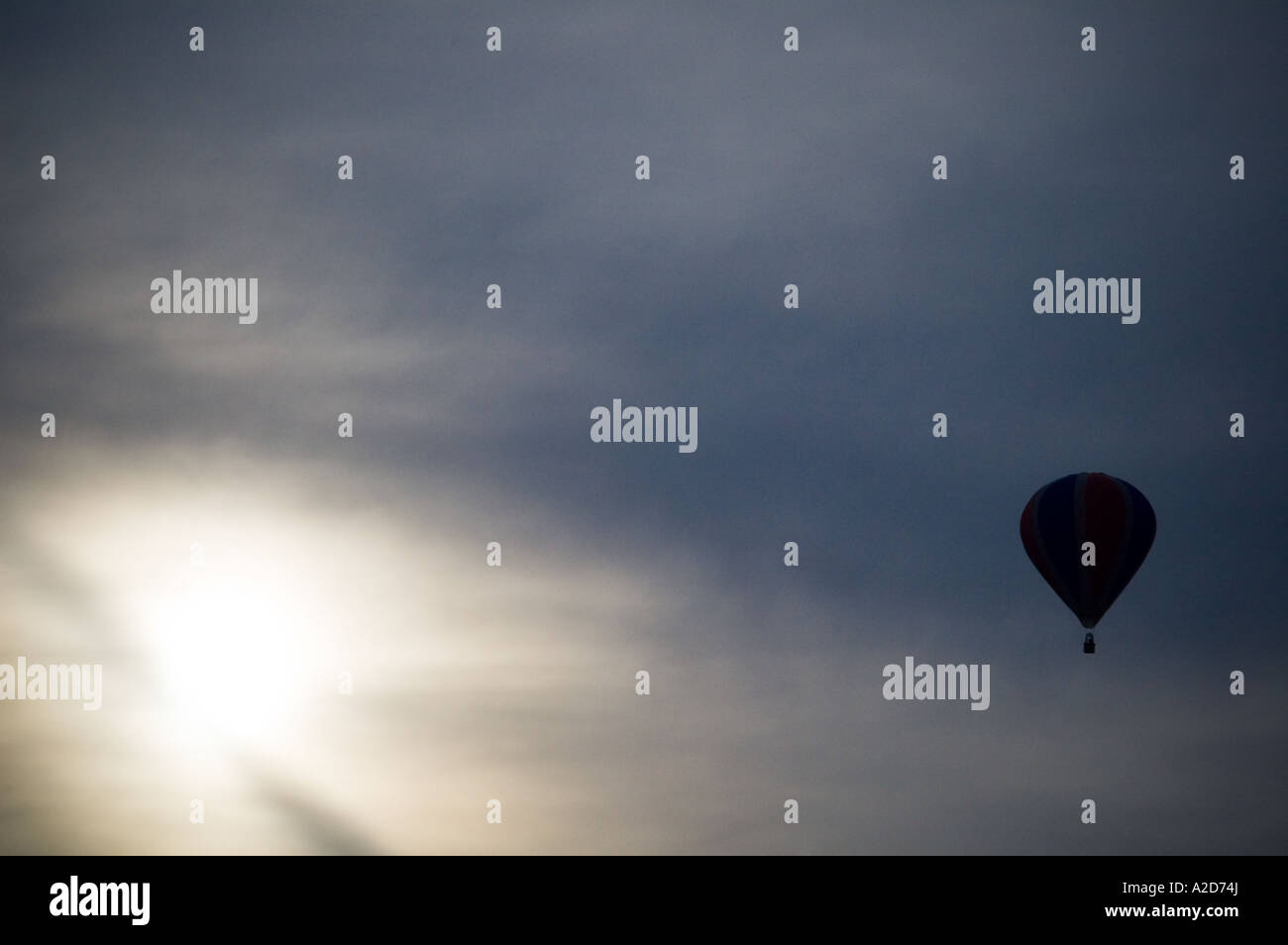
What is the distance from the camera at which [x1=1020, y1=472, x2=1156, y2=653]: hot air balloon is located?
169ft

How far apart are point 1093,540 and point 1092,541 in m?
0.04

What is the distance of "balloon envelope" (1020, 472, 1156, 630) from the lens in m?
51.6

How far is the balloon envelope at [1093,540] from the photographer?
5162cm

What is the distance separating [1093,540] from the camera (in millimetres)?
51625

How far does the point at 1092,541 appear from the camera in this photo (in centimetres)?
5162

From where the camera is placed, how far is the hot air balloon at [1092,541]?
5162cm
